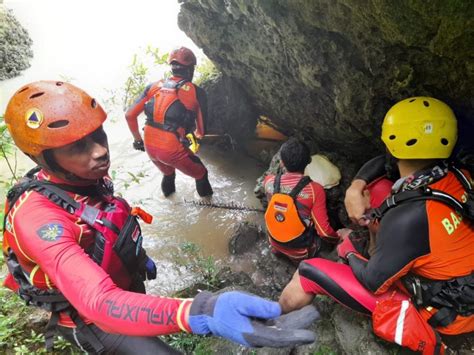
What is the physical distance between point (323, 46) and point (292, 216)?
2015 millimetres

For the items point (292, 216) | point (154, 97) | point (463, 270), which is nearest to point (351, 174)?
point (292, 216)

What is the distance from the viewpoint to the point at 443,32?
2451mm

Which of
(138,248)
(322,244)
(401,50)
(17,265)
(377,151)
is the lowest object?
(322,244)

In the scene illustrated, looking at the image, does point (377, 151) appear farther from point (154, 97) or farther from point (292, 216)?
point (154, 97)

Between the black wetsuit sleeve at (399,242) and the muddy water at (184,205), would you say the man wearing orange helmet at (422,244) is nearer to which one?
the black wetsuit sleeve at (399,242)

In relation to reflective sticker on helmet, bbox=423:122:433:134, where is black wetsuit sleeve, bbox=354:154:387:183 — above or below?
below

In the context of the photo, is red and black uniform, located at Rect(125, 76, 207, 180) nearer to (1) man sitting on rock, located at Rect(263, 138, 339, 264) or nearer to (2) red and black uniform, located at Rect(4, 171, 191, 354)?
(1) man sitting on rock, located at Rect(263, 138, 339, 264)

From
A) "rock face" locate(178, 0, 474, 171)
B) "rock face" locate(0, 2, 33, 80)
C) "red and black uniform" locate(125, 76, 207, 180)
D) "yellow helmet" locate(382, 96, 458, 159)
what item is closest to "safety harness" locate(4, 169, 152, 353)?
"yellow helmet" locate(382, 96, 458, 159)

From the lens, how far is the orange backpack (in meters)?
4.25

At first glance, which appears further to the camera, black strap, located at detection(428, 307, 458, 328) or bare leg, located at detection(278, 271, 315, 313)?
bare leg, located at detection(278, 271, 315, 313)

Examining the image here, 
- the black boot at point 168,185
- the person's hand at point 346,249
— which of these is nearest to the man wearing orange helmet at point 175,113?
the black boot at point 168,185

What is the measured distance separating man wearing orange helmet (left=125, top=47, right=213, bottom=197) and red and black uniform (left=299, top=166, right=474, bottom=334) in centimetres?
408

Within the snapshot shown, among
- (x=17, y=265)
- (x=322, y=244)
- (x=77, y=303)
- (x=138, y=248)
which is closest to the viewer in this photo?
(x=77, y=303)

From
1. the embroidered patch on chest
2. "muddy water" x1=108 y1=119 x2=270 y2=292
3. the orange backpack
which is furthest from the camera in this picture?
"muddy water" x1=108 y1=119 x2=270 y2=292
